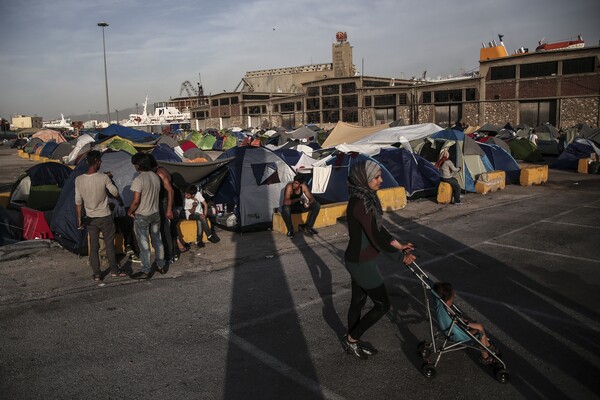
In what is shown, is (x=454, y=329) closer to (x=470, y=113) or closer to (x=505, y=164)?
(x=505, y=164)

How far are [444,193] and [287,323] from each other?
8.47 meters

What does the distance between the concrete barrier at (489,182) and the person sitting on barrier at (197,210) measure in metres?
8.89

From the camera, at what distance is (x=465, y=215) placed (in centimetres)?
1088

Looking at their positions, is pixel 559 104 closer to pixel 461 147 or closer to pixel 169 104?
pixel 461 147

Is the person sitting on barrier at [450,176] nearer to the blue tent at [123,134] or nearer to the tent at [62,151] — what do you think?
the blue tent at [123,134]

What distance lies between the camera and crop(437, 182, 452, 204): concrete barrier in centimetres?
1228

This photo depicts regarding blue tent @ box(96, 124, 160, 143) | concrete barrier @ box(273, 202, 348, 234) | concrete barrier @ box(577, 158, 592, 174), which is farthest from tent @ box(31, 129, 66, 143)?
concrete barrier @ box(577, 158, 592, 174)

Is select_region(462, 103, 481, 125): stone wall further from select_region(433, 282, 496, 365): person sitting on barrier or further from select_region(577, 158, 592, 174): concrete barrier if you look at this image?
select_region(433, 282, 496, 365): person sitting on barrier

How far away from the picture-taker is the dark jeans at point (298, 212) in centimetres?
927

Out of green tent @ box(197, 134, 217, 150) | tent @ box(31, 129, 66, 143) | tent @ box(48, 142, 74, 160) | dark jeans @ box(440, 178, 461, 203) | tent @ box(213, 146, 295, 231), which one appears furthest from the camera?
tent @ box(31, 129, 66, 143)

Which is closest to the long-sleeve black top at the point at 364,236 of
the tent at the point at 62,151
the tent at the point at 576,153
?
the tent at the point at 576,153

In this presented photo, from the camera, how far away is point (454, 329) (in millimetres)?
4180

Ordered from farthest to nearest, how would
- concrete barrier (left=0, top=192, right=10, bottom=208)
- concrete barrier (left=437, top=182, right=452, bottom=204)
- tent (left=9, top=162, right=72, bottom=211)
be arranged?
concrete barrier (left=0, top=192, right=10, bottom=208)
concrete barrier (left=437, top=182, right=452, bottom=204)
tent (left=9, top=162, right=72, bottom=211)

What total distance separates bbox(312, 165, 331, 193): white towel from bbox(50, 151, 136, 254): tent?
466 centimetres
